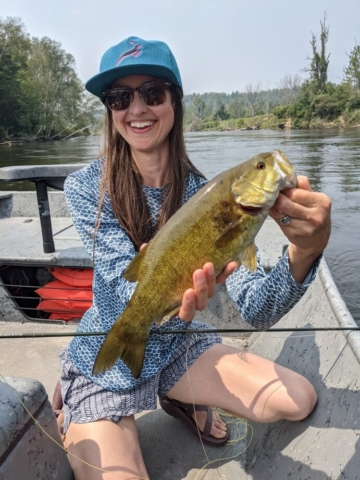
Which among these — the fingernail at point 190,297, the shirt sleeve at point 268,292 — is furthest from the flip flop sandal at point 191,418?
the fingernail at point 190,297

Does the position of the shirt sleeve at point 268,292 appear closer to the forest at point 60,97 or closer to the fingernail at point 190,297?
the fingernail at point 190,297

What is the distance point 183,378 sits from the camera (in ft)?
7.45

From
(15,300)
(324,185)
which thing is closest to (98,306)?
(15,300)

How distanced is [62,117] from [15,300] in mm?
58440

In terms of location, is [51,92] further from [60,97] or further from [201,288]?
[201,288]

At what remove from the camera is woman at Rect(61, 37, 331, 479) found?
2.02m

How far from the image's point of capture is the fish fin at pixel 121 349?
68.8 inches

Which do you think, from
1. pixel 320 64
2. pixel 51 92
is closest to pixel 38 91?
pixel 51 92

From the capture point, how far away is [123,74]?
209 centimetres

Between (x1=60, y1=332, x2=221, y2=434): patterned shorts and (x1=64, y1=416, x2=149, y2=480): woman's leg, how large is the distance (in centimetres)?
4

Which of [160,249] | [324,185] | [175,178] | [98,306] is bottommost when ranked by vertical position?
[324,185]

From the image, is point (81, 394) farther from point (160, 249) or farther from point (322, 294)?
point (322, 294)

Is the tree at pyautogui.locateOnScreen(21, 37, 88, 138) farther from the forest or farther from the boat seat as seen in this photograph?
the boat seat

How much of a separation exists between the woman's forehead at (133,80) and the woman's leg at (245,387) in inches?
55.5
